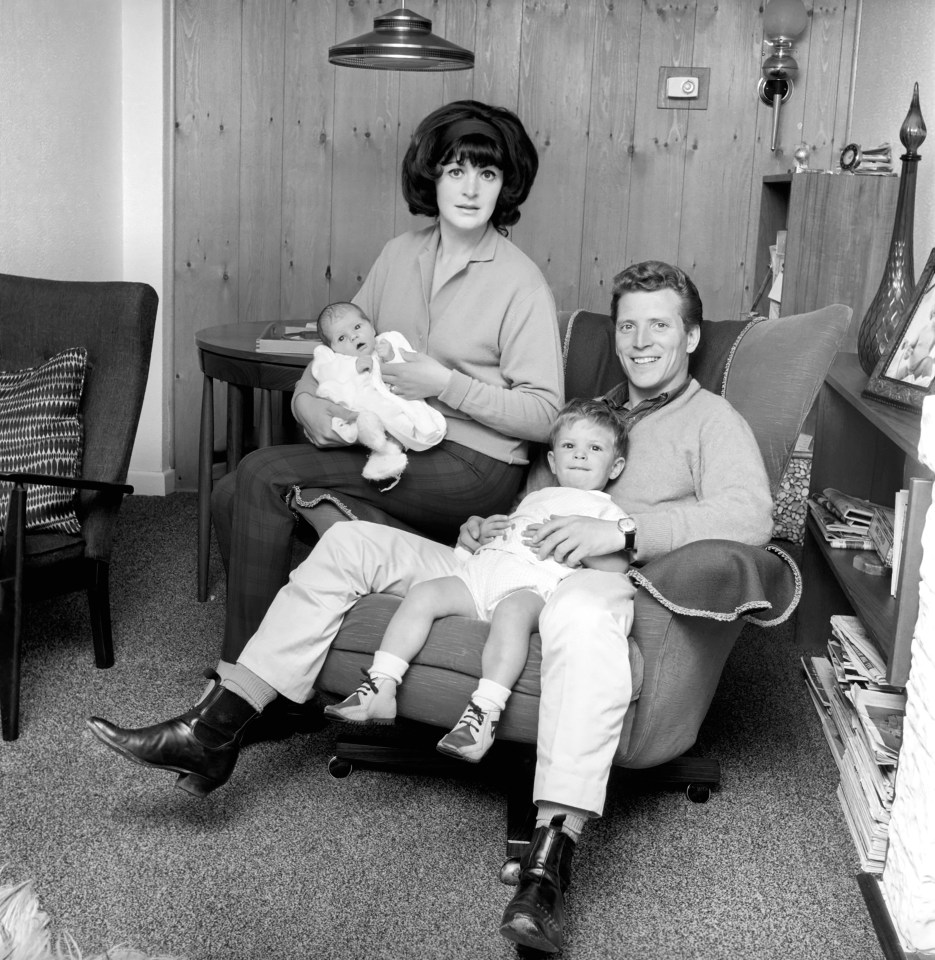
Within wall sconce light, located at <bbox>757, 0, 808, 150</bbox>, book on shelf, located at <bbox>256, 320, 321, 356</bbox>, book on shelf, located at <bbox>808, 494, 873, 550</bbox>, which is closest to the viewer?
book on shelf, located at <bbox>808, 494, 873, 550</bbox>

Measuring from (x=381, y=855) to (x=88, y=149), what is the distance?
2.71m

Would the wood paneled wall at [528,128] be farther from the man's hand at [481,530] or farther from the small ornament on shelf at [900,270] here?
the man's hand at [481,530]

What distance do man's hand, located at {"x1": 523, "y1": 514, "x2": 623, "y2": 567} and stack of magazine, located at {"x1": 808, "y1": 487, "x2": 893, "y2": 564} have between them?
2.01 feet

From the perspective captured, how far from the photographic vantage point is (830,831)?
197cm

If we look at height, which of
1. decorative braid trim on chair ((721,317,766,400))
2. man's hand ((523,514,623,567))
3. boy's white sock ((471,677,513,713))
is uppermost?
decorative braid trim on chair ((721,317,766,400))

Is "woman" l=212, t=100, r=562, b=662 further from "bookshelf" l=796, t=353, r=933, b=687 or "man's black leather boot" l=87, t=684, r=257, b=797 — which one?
"bookshelf" l=796, t=353, r=933, b=687

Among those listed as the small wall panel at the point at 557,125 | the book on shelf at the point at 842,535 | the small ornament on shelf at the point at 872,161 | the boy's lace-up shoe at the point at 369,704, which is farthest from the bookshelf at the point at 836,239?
the boy's lace-up shoe at the point at 369,704

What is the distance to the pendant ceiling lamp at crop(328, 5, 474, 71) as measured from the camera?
2752 millimetres

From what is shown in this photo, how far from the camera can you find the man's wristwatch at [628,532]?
1892mm

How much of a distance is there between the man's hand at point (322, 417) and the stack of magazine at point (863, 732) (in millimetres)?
1014

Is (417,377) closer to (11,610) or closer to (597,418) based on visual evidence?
(597,418)

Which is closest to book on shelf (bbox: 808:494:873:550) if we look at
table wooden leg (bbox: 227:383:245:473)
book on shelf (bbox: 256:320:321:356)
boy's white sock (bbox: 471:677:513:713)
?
boy's white sock (bbox: 471:677:513:713)

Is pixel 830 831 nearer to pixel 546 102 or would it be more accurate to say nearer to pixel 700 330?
pixel 700 330

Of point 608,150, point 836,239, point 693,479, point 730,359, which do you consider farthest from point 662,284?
point 608,150
